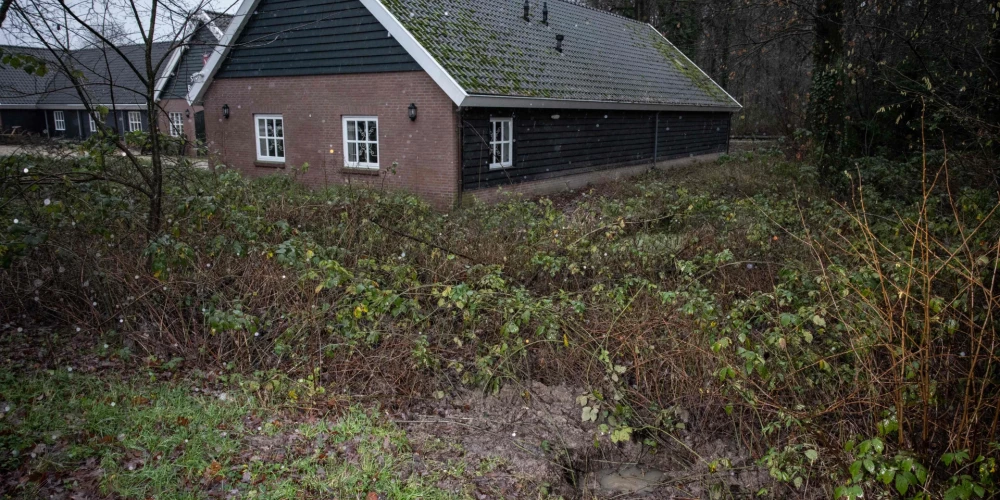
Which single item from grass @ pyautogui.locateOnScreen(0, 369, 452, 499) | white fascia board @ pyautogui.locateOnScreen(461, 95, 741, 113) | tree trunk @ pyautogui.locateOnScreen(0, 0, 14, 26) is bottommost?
grass @ pyautogui.locateOnScreen(0, 369, 452, 499)

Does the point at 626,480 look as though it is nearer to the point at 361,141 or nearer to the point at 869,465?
the point at 869,465

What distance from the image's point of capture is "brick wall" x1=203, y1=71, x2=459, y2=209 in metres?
13.7

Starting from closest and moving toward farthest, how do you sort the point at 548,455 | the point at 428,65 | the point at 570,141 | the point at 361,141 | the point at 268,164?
the point at 548,455, the point at 428,65, the point at 361,141, the point at 268,164, the point at 570,141

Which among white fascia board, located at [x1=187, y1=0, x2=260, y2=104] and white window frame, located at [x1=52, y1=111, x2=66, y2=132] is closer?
white fascia board, located at [x1=187, y1=0, x2=260, y2=104]

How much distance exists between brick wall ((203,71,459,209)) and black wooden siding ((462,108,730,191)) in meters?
0.59

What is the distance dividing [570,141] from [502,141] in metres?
2.84

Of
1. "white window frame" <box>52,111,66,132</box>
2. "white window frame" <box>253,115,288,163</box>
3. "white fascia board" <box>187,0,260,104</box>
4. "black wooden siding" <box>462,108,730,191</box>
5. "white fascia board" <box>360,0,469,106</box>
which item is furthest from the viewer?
"white window frame" <box>52,111,66,132</box>

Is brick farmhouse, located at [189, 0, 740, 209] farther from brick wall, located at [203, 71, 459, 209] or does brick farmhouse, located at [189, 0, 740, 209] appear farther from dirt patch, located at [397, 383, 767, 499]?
dirt patch, located at [397, 383, 767, 499]

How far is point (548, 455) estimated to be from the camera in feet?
16.3

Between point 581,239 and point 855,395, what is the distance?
3925mm

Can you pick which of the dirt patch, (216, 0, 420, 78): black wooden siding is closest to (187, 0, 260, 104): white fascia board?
(216, 0, 420, 78): black wooden siding

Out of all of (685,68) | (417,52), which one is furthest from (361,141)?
(685,68)

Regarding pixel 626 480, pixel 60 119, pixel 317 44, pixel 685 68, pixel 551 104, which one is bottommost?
pixel 626 480

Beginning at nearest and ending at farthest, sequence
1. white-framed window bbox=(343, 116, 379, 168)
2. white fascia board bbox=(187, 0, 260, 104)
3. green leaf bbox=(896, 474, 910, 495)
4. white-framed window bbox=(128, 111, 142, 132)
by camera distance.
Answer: green leaf bbox=(896, 474, 910, 495) → white-framed window bbox=(343, 116, 379, 168) → white fascia board bbox=(187, 0, 260, 104) → white-framed window bbox=(128, 111, 142, 132)
